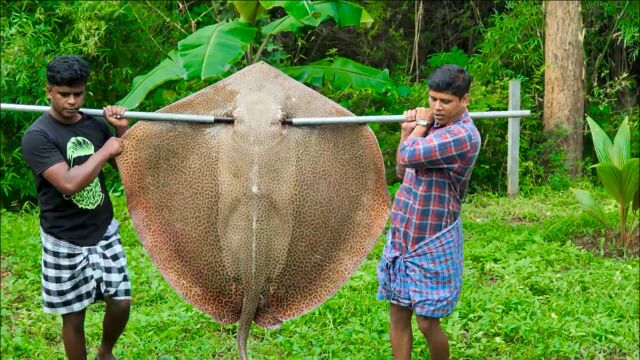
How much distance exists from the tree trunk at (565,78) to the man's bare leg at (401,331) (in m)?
5.40

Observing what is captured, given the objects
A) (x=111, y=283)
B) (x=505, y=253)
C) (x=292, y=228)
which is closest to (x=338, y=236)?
(x=292, y=228)

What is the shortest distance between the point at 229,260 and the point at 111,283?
66 centimetres

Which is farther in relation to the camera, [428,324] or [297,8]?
[297,8]

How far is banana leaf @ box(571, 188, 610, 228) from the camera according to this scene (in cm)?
595

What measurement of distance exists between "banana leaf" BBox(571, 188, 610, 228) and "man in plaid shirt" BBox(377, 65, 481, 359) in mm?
2885

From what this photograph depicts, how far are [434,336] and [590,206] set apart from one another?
308cm

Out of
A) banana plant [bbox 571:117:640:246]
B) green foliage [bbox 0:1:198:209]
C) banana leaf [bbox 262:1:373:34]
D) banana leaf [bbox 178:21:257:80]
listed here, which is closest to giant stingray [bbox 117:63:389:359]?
banana leaf [bbox 178:21:257:80]

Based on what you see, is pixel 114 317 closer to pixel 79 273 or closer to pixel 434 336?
pixel 79 273

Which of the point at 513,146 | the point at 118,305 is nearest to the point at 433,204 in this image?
the point at 118,305

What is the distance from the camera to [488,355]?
13.6 feet

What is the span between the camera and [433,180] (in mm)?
3234

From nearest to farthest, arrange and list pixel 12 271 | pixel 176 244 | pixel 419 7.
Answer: pixel 176 244 < pixel 12 271 < pixel 419 7

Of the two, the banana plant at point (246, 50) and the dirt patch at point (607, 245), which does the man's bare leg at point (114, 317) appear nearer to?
the banana plant at point (246, 50)

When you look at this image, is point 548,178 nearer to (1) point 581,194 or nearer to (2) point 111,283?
(1) point 581,194
